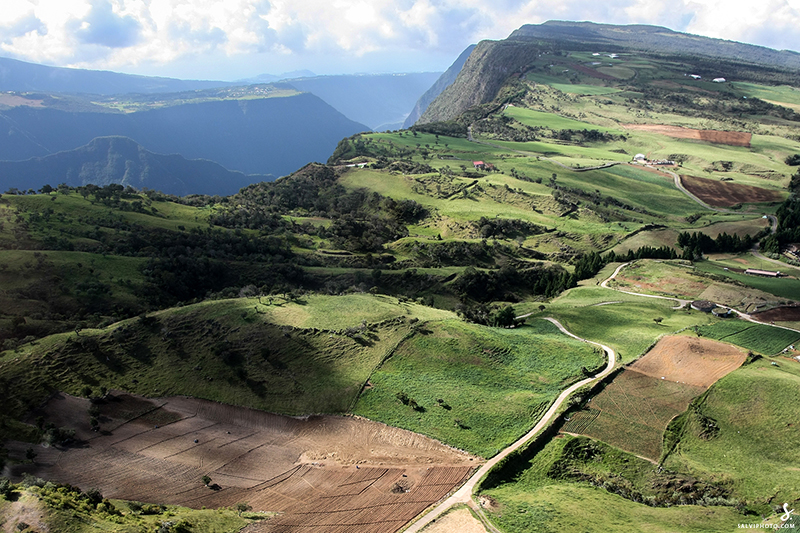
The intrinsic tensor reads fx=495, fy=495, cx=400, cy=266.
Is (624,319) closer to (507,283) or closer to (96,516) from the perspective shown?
→ (507,283)

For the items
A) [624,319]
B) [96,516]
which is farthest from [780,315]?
[96,516]

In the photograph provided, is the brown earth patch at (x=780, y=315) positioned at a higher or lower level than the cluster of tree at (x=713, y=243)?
lower

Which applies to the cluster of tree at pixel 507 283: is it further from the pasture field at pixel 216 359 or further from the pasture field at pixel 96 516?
the pasture field at pixel 96 516

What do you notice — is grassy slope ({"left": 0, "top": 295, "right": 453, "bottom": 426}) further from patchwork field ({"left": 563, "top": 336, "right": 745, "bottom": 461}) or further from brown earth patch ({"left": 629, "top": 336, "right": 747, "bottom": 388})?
brown earth patch ({"left": 629, "top": 336, "right": 747, "bottom": 388})

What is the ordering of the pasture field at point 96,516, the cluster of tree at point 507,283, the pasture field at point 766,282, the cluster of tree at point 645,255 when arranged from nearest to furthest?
the pasture field at point 96,516 < the pasture field at point 766,282 < the cluster of tree at point 507,283 < the cluster of tree at point 645,255

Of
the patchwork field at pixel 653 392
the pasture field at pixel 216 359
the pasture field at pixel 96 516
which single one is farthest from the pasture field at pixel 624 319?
the pasture field at pixel 96 516

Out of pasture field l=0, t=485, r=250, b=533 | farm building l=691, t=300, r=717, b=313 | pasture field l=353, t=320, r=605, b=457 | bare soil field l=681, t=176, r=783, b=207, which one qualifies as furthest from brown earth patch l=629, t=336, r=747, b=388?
bare soil field l=681, t=176, r=783, b=207

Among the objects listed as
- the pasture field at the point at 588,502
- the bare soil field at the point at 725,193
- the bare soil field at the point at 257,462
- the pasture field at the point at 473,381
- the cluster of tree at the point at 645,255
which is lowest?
the bare soil field at the point at 257,462

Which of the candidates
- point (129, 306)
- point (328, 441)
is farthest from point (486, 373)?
point (129, 306)

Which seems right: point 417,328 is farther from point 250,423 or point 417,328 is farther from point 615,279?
point 615,279
